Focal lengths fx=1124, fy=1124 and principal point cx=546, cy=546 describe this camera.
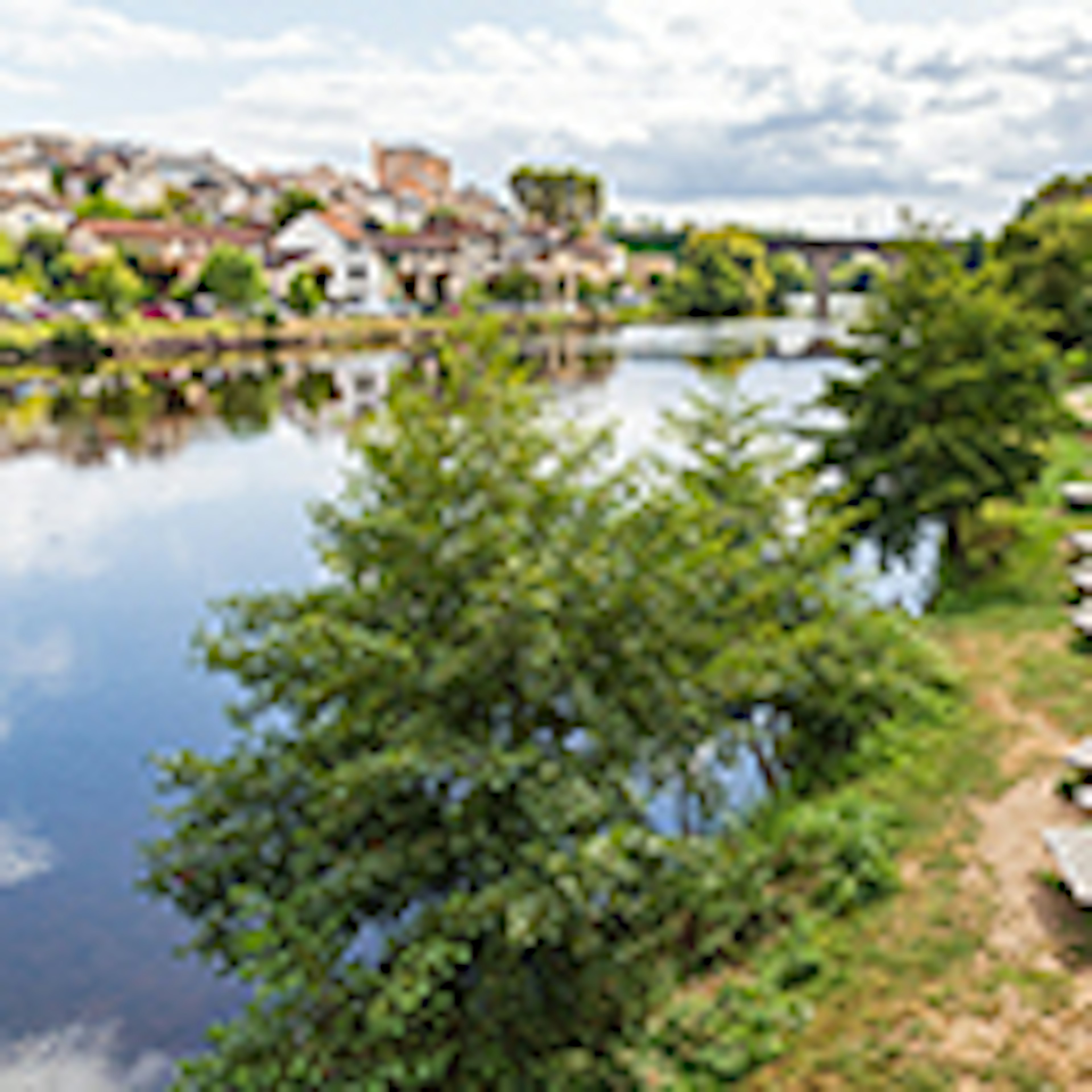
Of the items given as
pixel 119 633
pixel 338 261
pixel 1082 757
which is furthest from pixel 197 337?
pixel 1082 757

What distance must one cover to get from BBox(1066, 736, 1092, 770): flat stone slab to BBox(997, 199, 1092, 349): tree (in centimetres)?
3395

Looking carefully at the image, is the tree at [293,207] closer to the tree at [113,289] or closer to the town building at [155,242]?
the town building at [155,242]

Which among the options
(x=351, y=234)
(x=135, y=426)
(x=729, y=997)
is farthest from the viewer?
(x=351, y=234)

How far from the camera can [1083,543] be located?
1975cm

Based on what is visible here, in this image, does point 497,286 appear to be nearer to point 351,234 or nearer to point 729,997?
point 351,234

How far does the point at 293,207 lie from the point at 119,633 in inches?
4647

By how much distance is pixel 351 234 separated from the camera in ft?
391

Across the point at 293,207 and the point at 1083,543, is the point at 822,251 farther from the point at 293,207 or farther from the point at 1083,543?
the point at 1083,543

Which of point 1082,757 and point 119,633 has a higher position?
point 1082,757

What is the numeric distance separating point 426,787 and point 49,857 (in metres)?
11.1

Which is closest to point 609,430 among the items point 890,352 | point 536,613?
point 536,613

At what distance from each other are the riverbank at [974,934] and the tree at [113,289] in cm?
8230

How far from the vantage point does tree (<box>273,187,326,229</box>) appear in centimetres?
13388

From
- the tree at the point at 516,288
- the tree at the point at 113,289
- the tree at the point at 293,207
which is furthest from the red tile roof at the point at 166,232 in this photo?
the tree at the point at 516,288
